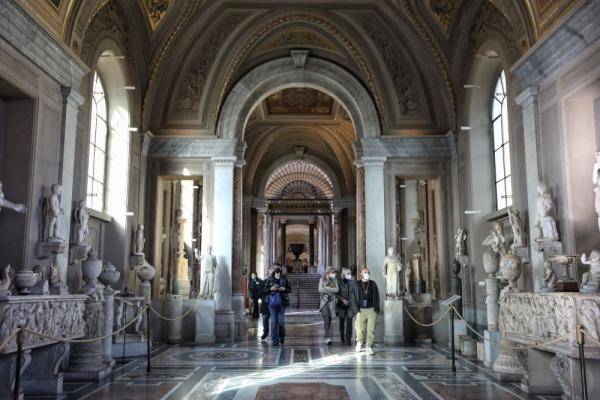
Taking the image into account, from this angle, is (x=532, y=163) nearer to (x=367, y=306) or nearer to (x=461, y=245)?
(x=367, y=306)

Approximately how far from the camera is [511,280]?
902 centimetres

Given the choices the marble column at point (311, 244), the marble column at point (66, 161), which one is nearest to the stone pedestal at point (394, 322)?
the marble column at point (66, 161)

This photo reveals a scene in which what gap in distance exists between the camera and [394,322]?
1307 centimetres

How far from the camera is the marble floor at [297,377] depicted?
23.6ft

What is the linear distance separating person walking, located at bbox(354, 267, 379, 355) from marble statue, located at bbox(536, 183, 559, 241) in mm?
3260

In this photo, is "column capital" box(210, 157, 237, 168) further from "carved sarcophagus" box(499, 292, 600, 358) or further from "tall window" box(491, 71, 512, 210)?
"carved sarcophagus" box(499, 292, 600, 358)

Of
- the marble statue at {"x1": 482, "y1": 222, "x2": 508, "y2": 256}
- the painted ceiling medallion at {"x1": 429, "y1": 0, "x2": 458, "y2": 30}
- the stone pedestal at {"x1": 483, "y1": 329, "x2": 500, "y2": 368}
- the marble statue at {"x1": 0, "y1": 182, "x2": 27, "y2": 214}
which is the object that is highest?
the painted ceiling medallion at {"x1": 429, "y1": 0, "x2": 458, "y2": 30}

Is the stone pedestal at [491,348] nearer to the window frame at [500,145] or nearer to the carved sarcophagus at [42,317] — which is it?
the window frame at [500,145]

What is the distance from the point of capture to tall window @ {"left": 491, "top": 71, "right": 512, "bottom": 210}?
11906 mm

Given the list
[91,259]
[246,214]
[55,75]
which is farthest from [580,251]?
[246,214]

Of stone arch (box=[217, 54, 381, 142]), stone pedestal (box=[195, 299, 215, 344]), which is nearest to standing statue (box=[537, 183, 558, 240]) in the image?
stone arch (box=[217, 54, 381, 142])

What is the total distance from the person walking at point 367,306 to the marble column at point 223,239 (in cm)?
362

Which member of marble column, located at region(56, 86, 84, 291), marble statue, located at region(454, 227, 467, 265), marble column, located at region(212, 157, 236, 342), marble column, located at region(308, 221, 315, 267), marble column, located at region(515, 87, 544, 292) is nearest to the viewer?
marble column, located at region(56, 86, 84, 291)

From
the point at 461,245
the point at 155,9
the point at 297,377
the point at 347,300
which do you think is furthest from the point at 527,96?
the point at 155,9
